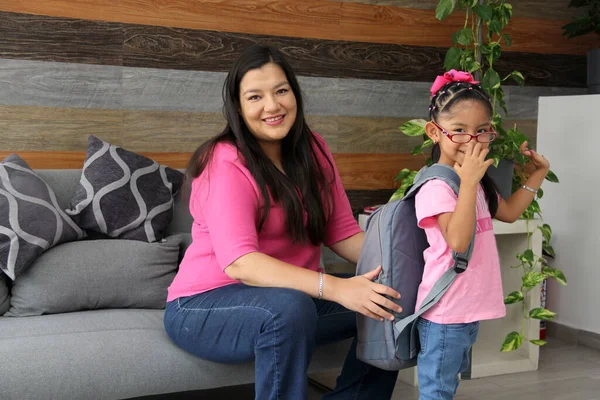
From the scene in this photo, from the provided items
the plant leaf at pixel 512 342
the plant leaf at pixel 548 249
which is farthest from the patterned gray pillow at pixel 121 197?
the plant leaf at pixel 548 249

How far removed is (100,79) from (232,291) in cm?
127

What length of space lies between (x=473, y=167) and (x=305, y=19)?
1.65m

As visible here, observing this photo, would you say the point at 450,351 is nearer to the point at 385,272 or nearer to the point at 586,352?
the point at 385,272

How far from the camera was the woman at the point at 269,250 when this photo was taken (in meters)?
2.05

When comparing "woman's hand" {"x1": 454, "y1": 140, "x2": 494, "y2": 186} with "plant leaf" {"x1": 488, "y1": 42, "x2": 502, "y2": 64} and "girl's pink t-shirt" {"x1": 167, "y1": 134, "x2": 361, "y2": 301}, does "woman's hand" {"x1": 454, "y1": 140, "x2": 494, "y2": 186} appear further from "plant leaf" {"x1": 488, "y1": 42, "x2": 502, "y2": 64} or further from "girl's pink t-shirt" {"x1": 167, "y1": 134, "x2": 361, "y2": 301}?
"plant leaf" {"x1": 488, "y1": 42, "x2": 502, "y2": 64}

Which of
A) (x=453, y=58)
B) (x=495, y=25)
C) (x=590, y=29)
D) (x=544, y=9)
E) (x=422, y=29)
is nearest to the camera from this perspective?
(x=495, y=25)

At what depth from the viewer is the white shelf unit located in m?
3.28

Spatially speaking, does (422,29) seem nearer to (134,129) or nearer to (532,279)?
(532,279)

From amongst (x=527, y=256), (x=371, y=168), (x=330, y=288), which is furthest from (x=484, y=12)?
(x=330, y=288)

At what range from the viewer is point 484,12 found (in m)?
3.22

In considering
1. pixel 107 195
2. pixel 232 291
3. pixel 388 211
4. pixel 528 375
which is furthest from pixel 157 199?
pixel 528 375

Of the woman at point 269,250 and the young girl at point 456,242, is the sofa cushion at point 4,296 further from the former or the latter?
the young girl at point 456,242

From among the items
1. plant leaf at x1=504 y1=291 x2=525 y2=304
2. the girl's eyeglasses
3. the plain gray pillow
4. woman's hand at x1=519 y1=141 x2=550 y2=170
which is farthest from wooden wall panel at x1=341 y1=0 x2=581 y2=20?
the plain gray pillow

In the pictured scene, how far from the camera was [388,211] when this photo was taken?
2115 millimetres
